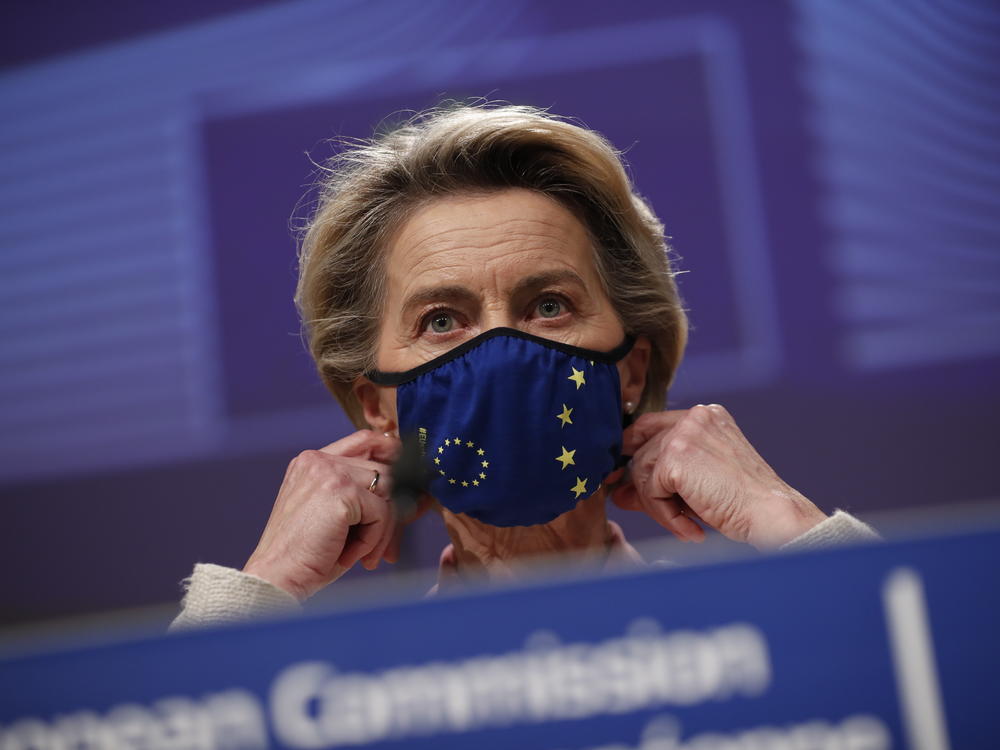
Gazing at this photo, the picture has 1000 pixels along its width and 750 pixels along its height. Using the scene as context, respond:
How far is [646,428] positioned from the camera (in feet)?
5.79

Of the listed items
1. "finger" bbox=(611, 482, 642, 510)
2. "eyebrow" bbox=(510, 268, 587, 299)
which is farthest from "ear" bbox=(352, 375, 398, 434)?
"finger" bbox=(611, 482, 642, 510)

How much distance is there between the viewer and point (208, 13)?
126 inches

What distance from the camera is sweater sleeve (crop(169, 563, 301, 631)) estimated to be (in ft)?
4.50

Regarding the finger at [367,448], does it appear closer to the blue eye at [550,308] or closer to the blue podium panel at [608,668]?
the blue eye at [550,308]

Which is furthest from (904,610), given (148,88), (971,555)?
(148,88)

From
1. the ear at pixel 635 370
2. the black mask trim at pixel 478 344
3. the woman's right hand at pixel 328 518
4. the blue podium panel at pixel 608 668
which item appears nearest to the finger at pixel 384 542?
the woman's right hand at pixel 328 518

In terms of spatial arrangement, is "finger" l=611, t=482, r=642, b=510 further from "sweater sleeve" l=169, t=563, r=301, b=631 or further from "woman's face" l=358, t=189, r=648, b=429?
"sweater sleeve" l=169, t=563, r=301, b=631

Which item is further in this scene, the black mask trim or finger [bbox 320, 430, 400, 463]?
finger [bbox 320, 430, 400, 463]

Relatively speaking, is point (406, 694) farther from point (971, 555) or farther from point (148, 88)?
point (148, 88)

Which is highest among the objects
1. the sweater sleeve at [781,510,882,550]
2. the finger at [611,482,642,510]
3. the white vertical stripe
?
the finger at [611,482,642,510]

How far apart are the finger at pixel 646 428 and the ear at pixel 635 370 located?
0.08m

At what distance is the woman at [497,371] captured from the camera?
1585mm

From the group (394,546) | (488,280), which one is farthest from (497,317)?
(394,546)

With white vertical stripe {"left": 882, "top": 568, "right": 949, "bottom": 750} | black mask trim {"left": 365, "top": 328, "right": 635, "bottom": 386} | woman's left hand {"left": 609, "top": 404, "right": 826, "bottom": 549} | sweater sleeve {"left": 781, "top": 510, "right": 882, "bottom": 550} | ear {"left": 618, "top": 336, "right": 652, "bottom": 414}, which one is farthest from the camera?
ear {"left": 618, "top": 336, "right": 652, "bottom": 414}
